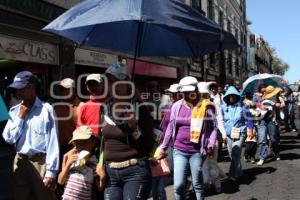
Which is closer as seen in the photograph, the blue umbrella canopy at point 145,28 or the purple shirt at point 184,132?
the blue umbrella canopy at point 145,28

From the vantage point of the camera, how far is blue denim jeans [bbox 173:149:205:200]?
574 cm

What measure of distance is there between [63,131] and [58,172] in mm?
607

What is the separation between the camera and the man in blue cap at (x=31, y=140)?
4555 mm

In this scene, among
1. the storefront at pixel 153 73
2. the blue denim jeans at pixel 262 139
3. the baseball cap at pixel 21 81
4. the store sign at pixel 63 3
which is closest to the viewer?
the baseball cap at pixel 21 81

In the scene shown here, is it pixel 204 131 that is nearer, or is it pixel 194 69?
pixel 204 131

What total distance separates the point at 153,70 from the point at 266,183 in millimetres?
13845

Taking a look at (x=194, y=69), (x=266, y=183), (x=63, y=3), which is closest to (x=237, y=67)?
(x=194, y=69)

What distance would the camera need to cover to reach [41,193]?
4625 millimetres

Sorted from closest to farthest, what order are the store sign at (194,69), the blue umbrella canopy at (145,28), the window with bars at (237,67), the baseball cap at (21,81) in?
the baseball cap at (21,81) → the blue umbrella canopy at (145,28) → the store sign at (194,69) → the window with bars at (237,67)

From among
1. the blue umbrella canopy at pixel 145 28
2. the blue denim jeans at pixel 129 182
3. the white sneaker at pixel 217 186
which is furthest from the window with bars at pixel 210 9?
the blue denim jeans at pixel 129 182

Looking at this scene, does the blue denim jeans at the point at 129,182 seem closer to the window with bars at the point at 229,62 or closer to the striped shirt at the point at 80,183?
the striped shirt at the point at 80,183

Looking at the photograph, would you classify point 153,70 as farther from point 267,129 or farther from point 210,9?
point 267,129

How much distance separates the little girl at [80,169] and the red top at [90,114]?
127 mm

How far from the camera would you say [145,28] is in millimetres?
5973
